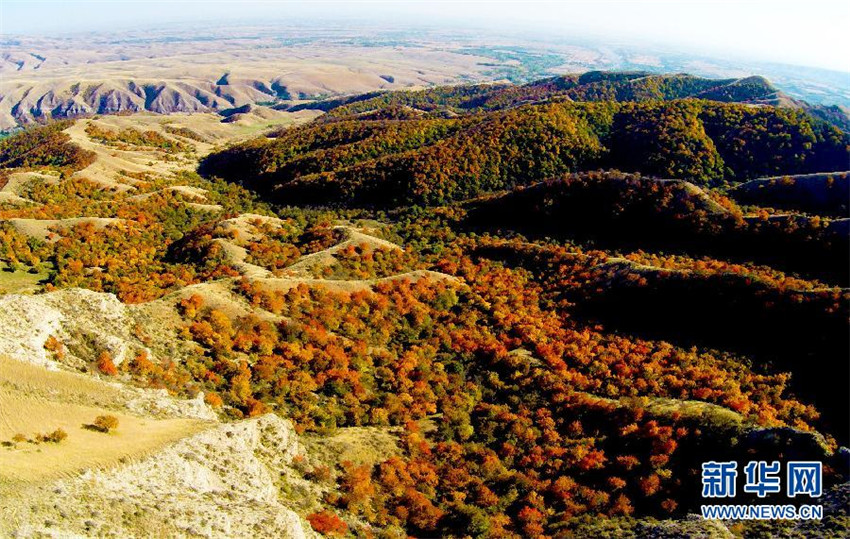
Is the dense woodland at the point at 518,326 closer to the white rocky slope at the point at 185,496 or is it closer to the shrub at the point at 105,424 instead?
the white rocky slope at the point at 185,496

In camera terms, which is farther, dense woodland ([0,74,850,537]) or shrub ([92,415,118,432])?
dense woodland ([0,74,850,537])

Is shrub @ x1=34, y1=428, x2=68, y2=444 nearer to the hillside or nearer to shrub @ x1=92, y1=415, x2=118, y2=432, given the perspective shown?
Answer: shrub @ x1=92, y1=415, x2=118, y2=432

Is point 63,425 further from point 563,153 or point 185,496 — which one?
point 563,153

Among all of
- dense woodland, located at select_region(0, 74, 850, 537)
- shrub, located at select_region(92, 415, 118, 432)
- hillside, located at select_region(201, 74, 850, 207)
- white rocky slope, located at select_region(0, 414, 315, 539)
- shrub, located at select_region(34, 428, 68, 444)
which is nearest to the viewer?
white rocky slope, located at select_region(0, 414, 315, 539)

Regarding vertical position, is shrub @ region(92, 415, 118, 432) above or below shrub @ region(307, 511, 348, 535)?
above

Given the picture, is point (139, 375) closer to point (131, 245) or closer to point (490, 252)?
point (131, 245)

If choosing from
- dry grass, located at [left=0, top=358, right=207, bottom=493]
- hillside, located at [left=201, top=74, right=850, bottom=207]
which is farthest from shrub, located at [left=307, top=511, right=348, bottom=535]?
hillside, located at [left=201, top=74, right=850, bottom=207]

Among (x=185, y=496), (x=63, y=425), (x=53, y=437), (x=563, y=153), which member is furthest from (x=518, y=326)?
(x=563, y=153)

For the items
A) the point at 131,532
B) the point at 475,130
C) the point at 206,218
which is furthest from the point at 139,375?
the point at 475,130
